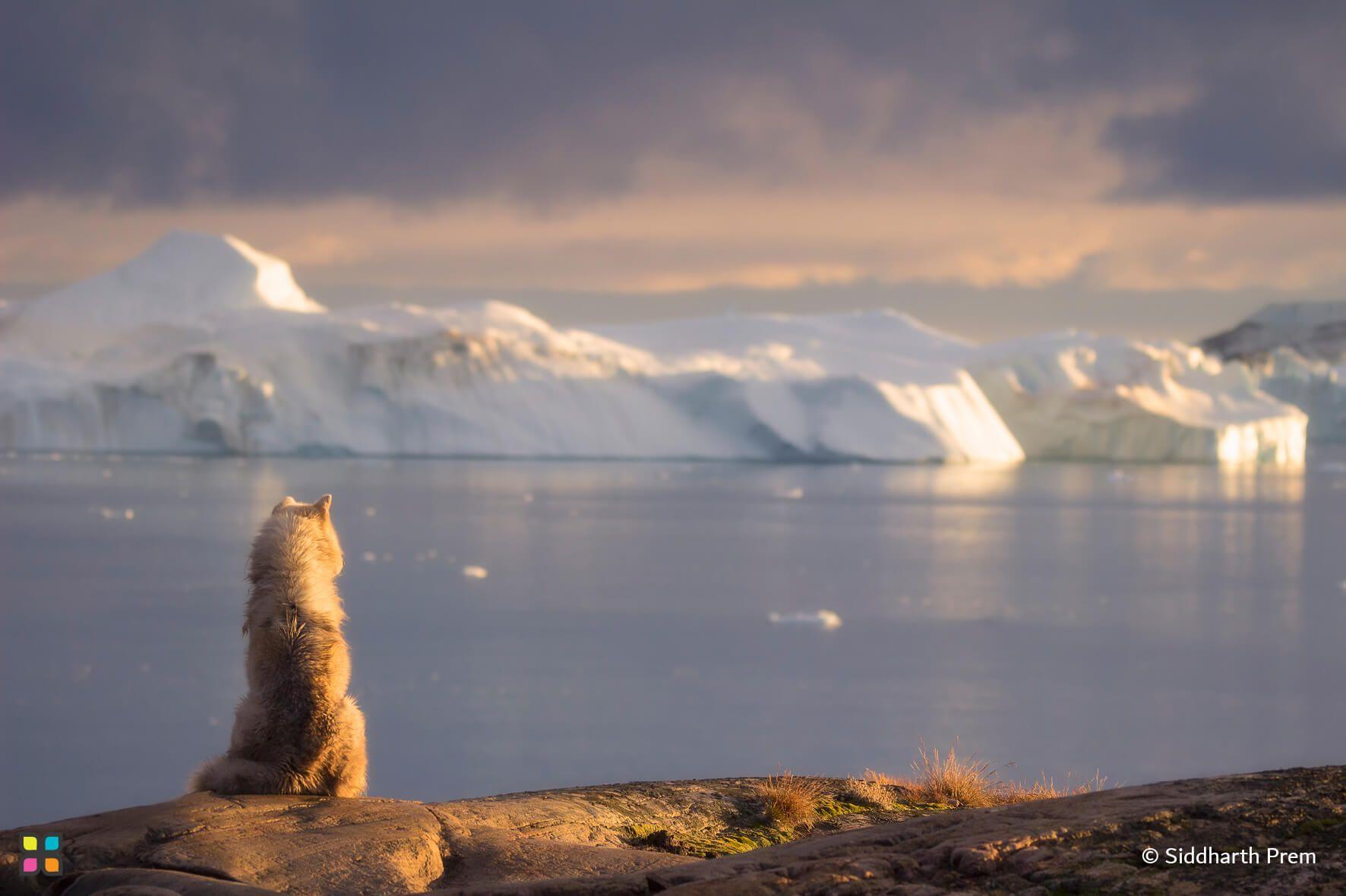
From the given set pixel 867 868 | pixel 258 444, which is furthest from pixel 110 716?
pixel 258 444

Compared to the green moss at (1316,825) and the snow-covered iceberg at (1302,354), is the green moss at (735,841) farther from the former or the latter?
the snow-covered iceberg at (1302,354)

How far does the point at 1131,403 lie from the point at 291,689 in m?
64.2

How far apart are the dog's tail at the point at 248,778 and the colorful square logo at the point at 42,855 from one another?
54 cm

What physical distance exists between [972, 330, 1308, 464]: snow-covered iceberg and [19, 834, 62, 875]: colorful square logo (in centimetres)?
6435

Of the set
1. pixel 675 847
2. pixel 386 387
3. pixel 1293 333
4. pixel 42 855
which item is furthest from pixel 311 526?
pixel 1293 333

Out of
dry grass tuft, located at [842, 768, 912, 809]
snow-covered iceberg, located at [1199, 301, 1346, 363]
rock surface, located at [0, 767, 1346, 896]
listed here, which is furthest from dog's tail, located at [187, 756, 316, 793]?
snow-covered iceberg, located at [1199, 301, 1346, 363]

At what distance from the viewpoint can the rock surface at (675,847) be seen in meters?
2.39

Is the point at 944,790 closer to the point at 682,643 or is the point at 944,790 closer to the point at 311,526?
the point at 311,526

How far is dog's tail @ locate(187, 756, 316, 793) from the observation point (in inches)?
138

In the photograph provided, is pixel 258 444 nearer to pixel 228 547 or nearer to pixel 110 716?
pixel 228 547

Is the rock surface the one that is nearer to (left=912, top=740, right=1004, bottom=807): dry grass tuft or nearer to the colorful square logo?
the colorful square logo

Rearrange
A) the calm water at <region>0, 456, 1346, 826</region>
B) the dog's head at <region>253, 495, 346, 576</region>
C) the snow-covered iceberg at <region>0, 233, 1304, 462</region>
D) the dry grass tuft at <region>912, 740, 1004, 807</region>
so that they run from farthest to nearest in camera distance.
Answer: the snow-covered iceberg at <region>0, 233, 1304, 462</region> < the calm water at <region>0, 456, 1346, 826</region> < the dry grass tuft at <region>912, 740, 1004, 807</region> < the dog's head at <region>253, 495, 346, 576</region>

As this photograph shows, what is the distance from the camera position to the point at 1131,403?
63.5 metres

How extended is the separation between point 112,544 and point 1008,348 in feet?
173
